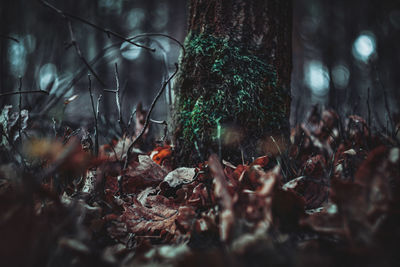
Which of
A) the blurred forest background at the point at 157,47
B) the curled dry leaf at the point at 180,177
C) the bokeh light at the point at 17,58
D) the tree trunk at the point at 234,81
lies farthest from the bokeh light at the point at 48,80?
the curled dry leaf at the point at 180,177

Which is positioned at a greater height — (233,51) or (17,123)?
(233,51)

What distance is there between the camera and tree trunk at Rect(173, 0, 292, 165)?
1.32 meters

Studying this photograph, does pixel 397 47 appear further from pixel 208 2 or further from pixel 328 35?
pixel 208 2

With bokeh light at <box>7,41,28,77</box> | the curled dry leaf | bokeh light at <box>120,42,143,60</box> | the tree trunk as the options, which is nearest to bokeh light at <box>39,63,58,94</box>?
bokeh light at <box>7,41,28,77</box>

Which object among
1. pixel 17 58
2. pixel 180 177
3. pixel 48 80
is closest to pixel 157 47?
pixel 48 80

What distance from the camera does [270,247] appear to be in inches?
22.2

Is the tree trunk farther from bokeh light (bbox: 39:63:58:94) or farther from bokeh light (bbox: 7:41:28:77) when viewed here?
bokeh light (bbox: 7:41:28:77)

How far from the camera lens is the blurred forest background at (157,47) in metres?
3.82

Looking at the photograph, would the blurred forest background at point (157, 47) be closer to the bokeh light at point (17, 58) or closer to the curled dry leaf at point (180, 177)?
the bokeh light at point (17, 58)

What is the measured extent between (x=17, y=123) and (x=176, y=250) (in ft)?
3.84

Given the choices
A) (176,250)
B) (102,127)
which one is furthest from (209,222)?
(102,127)

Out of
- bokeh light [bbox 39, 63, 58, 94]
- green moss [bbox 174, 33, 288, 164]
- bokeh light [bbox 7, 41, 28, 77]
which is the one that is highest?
bokeh light [bbox 7, 41, 28, 77]

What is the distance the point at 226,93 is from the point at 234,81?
0.27 ft

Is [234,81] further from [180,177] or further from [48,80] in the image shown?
[48,80]
